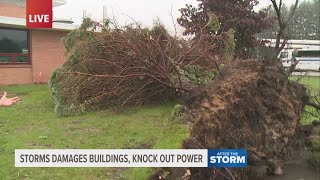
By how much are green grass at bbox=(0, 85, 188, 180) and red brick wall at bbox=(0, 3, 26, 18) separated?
685 centimetres

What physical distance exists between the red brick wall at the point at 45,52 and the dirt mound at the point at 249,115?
460 inches

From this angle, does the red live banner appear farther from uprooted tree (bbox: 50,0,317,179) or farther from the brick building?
the brick building

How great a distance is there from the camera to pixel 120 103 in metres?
8.98

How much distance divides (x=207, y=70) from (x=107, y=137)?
12.6ft

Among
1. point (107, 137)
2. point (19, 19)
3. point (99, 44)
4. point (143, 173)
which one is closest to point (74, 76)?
point (99, 44)

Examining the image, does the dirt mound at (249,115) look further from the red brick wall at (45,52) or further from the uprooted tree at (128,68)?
the red brick wall at (45,52)

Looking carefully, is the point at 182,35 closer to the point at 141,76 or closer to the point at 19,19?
the point at 141,76

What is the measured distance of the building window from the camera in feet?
51.6

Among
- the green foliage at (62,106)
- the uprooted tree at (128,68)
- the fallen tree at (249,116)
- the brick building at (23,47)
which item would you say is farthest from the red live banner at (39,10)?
the brick building at (23,47)

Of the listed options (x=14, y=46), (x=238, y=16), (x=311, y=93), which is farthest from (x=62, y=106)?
(x=238, y=16)

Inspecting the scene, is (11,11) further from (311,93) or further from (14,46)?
(311,93)

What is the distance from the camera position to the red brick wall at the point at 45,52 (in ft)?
56.4

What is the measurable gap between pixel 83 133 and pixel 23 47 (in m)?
11.0

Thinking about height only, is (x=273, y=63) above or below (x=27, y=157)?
above
